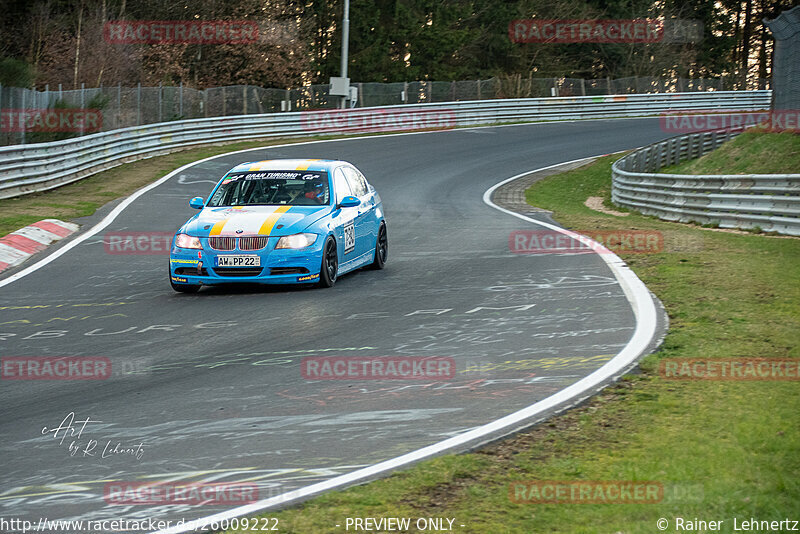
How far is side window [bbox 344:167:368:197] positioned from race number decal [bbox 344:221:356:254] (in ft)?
2.95

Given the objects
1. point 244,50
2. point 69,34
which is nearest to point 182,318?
point 69,34

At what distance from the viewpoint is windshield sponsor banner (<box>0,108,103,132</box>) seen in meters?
23.5

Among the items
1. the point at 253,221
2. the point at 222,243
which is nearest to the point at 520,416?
the point at 222,243

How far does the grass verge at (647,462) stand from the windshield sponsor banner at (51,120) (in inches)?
732

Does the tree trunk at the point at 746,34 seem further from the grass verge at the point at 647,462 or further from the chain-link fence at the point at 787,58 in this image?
the grass verge at the point at 647,462

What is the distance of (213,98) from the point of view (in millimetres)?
39438

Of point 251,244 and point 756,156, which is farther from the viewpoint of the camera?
point 756,156

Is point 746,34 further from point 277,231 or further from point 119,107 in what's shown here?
point 277,231

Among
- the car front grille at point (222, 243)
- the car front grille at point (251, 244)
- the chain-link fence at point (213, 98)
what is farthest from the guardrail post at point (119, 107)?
the car front grille at point (251, 244)

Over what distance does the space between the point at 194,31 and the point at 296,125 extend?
12257mm

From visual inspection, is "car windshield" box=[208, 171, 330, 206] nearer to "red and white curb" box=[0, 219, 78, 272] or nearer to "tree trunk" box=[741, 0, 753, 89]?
"red and white curb" box=[0, 219, 78, 272]

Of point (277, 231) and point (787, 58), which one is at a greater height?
point (787, 58)

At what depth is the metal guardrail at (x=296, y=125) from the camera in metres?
23.3

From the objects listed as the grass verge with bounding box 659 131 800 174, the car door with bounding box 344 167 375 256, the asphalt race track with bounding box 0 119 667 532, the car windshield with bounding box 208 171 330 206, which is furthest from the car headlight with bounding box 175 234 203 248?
the grass verge with bounding box 659 131 800 174
